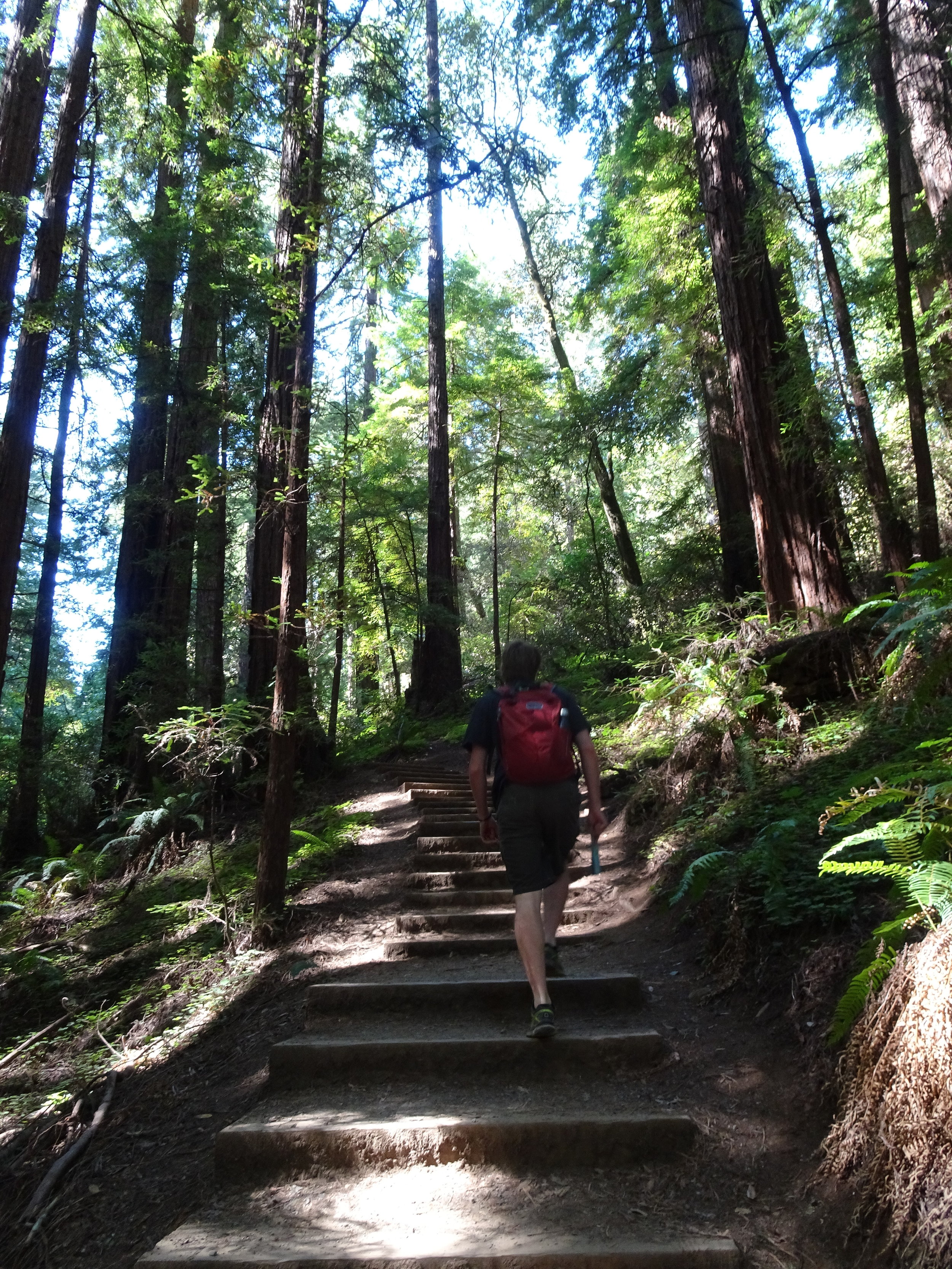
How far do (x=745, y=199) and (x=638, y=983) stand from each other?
733 cm

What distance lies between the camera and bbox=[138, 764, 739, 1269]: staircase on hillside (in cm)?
248

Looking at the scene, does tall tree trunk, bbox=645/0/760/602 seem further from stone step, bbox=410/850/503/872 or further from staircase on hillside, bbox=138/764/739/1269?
staircase on hillside, bbox=138/764/739/1269

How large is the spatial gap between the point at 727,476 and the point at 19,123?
977 centimetres

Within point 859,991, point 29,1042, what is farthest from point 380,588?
point 859,991

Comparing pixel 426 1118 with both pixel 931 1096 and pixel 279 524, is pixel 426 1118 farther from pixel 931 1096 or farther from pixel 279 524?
pixel 279 524

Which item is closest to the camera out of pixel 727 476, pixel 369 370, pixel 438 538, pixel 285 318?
pixel 285 318

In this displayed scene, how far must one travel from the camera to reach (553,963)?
419cm

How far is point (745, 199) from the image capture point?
7.54 meters

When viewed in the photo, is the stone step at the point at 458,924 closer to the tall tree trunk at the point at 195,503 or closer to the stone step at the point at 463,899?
the stone step at the point at 463,899

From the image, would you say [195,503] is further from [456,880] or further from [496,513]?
[456,880]

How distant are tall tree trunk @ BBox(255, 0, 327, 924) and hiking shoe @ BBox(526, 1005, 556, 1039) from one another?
2639 millimetres

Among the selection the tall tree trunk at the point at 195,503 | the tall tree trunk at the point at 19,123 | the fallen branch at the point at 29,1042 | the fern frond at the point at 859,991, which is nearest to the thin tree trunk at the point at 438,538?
the tall tree trunk at the point at 195,503

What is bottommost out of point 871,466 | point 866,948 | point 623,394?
point 866,948

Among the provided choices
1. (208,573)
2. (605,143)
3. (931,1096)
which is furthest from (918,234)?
(208,573)
